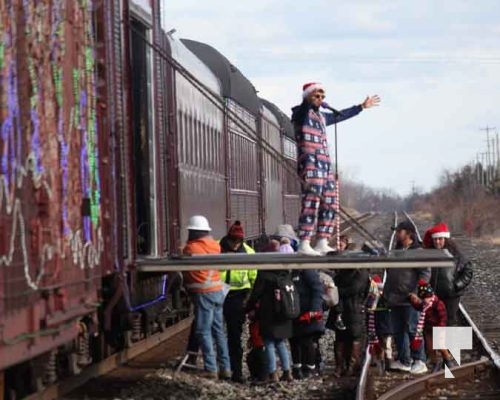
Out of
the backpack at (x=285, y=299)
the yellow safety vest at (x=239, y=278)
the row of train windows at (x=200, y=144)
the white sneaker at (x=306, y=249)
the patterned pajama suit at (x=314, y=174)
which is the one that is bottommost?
the backpack at (x=285, y=299)

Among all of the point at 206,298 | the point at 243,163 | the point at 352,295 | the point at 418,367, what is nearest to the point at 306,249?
the point at 206,298

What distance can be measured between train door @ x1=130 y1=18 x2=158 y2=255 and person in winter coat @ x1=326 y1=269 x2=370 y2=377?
2373mm

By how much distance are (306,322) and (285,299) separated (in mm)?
733

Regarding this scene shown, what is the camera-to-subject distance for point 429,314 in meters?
13.1

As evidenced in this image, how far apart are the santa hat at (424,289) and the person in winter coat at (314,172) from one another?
86.4 inches

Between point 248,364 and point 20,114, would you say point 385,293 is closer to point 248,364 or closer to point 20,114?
point 248,364

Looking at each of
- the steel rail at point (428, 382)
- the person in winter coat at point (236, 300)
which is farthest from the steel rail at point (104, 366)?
the steel rail at point (428, 382)

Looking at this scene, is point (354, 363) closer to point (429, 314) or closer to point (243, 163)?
→ point (429, 314)

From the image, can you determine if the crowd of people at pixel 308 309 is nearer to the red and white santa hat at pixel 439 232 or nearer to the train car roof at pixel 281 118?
the red and white santa hat at pixel 439 232

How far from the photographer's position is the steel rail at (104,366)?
431 inches

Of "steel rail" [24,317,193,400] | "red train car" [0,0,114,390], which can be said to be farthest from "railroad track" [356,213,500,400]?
"red train car" [0,0,114,390]

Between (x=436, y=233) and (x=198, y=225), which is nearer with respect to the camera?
(x=198, y=225)

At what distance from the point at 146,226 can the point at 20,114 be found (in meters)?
4.39

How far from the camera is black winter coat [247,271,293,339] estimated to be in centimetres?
1222
